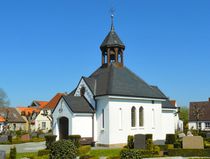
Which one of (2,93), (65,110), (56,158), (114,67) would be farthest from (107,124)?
(2,93)

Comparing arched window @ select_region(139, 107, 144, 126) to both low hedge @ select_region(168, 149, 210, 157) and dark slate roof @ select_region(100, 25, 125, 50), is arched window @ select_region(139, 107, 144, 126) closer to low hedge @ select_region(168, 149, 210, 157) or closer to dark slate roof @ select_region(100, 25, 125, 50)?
dark slate roof @ select_region(100, 25, 125, 50)

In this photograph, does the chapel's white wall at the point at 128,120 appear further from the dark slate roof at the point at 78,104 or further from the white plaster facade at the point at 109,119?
the dark slate roof at the point at 78,104

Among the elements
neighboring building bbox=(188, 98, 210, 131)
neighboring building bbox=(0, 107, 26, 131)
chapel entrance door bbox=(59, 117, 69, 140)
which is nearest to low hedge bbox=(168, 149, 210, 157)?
chapel entrance door bbox=(59, 117, 69, 140)

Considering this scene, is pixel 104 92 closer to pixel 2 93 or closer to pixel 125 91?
pixel 125 91

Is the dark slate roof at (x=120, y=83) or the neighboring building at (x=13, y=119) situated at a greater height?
the dark slate roof at (x=120, y=83)

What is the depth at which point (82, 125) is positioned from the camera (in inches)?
1252

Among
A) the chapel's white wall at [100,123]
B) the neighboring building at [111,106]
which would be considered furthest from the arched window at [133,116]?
the chapel's white wall at [100,123]

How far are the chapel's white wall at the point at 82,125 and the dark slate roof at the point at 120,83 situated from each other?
261 centimetres

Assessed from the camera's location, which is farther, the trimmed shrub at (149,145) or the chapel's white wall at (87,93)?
the chapel's white wall at (87,93)

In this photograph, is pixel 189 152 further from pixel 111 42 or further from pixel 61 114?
pixel 111 42

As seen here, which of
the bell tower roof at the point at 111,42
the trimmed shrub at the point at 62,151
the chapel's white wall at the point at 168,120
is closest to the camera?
the trimmed shrub at the point at 62,151

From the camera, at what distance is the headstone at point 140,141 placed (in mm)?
26609

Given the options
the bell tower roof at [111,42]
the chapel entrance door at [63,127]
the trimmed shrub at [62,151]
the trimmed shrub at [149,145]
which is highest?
the bell tower roof at [111,42]

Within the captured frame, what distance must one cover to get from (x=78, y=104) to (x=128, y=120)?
521cm
